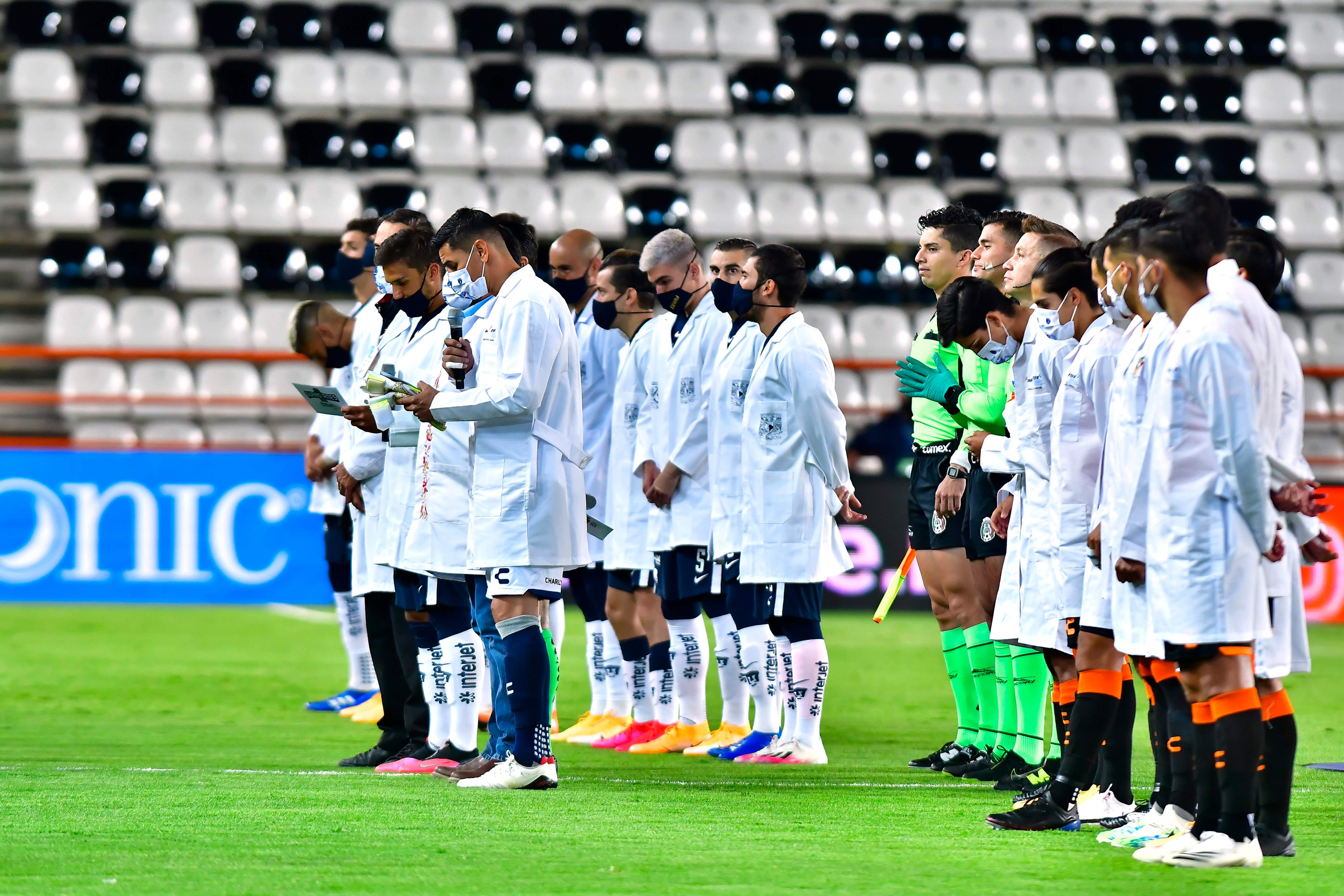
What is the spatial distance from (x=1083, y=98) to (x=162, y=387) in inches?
434

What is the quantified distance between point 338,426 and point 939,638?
21.2 ft

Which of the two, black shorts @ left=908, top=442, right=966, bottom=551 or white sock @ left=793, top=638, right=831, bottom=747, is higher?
black shorts @ left=908, top=442, right=966, bottom=551

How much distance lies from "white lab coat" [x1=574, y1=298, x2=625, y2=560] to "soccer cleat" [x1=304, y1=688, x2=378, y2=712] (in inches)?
61.9

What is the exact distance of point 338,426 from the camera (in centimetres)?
873

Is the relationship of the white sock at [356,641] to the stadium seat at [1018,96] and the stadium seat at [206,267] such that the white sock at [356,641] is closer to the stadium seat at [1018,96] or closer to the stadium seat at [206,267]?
the stadium seat at [206,267]

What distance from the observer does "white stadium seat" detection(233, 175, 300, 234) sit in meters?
17.1

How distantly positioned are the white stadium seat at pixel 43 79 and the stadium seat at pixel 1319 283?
44.8 ft

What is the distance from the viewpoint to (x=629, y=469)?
8.54 m

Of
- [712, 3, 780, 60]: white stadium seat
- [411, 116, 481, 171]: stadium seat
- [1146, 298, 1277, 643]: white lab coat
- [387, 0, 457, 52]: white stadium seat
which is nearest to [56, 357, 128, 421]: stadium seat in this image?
[411, 116, 481, 171]: stadium seat

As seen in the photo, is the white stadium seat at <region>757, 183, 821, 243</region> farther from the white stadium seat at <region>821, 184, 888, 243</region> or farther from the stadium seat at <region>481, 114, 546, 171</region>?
the stadium seat at <region>481, 114, 546, 171</region>

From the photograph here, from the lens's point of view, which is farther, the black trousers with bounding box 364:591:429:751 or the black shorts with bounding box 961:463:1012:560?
the black trousers with bounding box 364:591:429:751

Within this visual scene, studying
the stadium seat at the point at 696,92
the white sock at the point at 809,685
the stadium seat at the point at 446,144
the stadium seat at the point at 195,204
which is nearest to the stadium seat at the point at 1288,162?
the stadium seat at the point at 696,92

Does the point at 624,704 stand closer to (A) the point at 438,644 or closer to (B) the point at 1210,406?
(A) the point at 438,644

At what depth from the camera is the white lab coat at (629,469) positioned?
830 centimetres
